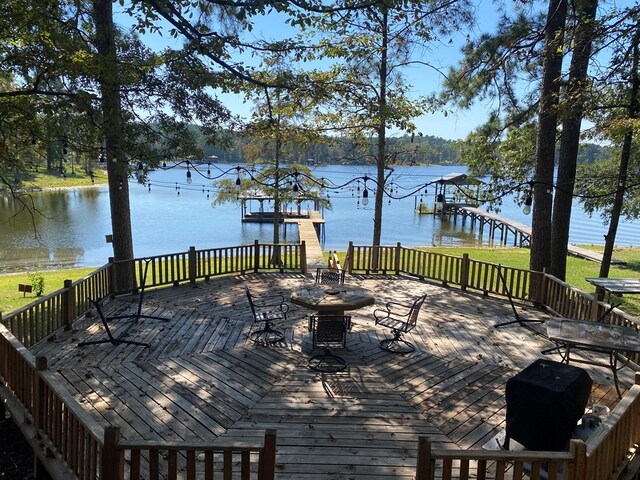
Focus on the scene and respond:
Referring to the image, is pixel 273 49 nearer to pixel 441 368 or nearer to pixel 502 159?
pixel 441 368

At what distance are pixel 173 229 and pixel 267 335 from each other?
1126 inches

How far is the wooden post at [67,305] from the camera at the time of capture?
23.6ft

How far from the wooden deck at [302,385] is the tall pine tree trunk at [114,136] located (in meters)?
1.83

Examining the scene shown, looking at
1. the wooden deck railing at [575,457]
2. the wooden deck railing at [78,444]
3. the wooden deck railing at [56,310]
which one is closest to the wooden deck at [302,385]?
the wooden deck railing at [56,310]

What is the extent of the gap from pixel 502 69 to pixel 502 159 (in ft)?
9.76

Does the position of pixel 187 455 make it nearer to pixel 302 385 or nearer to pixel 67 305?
pixel 302 385

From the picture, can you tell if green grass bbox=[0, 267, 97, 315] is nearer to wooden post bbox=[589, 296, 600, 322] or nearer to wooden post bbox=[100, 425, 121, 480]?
wooden post bbox=[100, 425, 121, 480]

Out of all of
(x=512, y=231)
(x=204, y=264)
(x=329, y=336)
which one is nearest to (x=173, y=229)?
(x=204, y=264)

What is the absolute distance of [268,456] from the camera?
300 centimetres

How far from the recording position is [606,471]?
139 inches

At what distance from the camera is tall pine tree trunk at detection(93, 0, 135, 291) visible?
713 centimetres

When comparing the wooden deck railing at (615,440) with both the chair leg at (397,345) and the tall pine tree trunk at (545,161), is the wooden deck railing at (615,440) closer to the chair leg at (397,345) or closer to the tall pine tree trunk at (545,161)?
the chair leg at (397,345)

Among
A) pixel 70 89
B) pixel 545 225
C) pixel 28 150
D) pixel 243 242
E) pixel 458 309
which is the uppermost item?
pixel 70 89

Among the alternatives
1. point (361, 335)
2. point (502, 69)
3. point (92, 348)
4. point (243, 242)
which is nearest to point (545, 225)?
point (502, 69)
